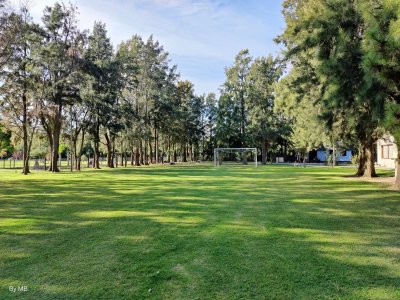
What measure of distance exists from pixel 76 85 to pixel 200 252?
24.2 metres

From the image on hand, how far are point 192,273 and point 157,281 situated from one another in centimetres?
45

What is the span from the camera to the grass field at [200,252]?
11.9 ft

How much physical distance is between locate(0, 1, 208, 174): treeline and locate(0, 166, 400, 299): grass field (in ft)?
37.8

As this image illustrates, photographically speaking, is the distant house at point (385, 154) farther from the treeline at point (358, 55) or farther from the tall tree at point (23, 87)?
the tall tree at point (23, 87)

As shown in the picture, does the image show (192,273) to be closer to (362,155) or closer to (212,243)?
(212,243)

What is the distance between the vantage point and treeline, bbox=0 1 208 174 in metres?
23.8

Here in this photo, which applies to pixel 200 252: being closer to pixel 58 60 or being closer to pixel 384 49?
pixel 384 49

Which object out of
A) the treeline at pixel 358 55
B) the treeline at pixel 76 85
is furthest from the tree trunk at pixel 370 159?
the treeline at pixel 76 85

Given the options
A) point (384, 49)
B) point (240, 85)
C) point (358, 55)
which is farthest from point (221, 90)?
point (384, 49)

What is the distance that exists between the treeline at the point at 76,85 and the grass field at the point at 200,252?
37.8 feet

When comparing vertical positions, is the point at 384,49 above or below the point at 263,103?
below

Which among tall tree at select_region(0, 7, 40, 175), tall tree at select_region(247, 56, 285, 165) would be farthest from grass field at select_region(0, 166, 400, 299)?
tall tree at select_region(247, 56, 285, 165)

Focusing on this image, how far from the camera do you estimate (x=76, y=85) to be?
26.0 metres

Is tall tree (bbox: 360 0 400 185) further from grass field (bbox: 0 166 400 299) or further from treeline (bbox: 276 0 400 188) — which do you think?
grass field (bbox: 0 166 400 299)
